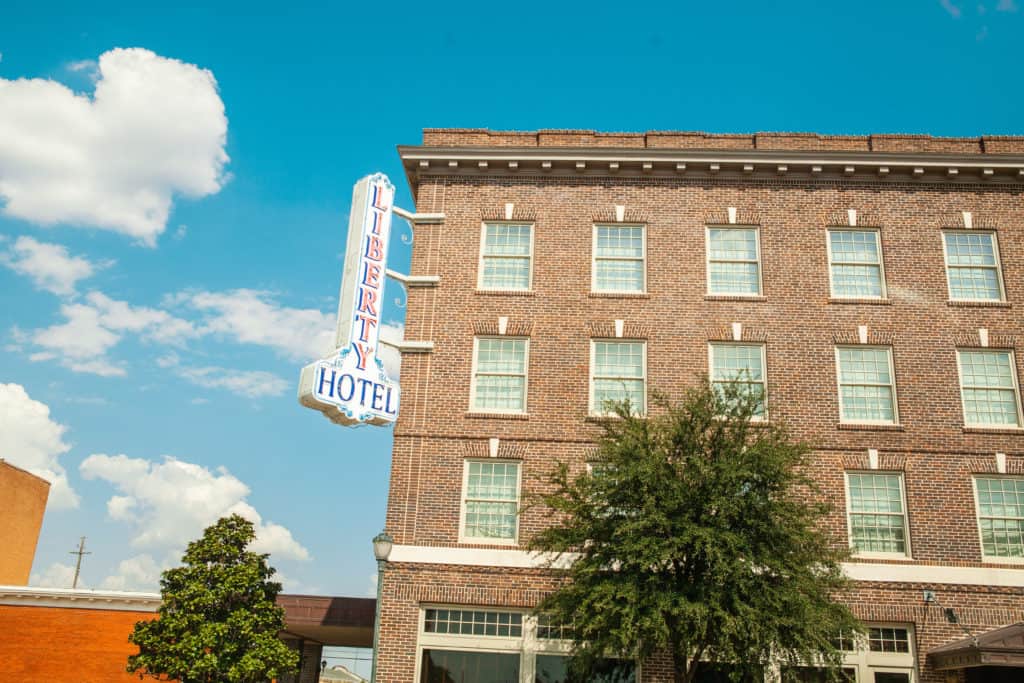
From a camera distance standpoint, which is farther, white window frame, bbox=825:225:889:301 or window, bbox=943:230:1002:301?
window, bbox=943:230:1002:301

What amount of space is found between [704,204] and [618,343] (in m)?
4.38

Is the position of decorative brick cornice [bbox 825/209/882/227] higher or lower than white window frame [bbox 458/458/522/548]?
higher

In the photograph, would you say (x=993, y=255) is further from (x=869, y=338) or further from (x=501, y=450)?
(x=501, y=450)

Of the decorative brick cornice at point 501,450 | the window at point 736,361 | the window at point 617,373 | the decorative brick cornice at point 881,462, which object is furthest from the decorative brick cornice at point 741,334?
the decorative brick cornice at point 501,450

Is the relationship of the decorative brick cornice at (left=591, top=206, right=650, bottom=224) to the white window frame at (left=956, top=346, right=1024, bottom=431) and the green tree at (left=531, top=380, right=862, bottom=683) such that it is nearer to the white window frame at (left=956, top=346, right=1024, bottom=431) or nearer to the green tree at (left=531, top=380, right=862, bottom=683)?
the green tree at (left=531, top=380, right=862, bottom=683)

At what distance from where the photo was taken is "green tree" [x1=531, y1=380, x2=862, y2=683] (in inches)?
614

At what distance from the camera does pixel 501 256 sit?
76.2 feet

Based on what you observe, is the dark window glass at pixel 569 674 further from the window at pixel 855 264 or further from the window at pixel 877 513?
the window at pixel 855 264

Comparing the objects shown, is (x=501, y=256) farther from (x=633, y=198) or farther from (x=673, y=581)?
(x=673, y=581)

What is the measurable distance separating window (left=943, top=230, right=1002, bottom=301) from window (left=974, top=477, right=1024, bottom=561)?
15.2 ft

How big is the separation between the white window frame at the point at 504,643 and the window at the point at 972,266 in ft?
42.2

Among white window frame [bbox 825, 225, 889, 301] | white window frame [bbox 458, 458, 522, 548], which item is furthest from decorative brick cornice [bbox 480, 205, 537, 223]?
white window frame [bbox 825, 225, 889, 301]

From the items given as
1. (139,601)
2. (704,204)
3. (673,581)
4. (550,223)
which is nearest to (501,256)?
(550,223)

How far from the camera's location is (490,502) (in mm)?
20922
